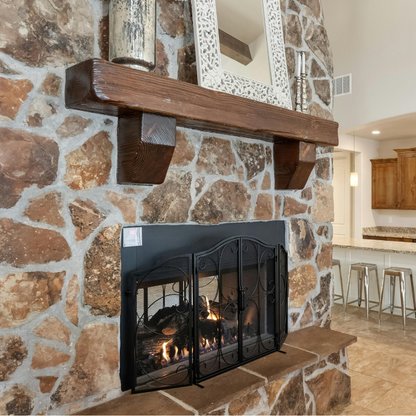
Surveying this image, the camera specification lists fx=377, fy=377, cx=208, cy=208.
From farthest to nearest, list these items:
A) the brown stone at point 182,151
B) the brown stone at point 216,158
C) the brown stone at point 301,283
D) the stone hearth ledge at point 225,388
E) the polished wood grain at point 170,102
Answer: the brown stone at point 301,283 → the brown stone at point 216,158 → the brown stone at point 182,151 → the stone hearth ledge at point 225,388 → the polished wood grain at point 170,102

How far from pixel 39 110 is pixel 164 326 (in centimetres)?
106

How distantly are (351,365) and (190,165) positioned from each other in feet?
7.79

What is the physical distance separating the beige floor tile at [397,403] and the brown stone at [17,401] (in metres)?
Answer: 2.10

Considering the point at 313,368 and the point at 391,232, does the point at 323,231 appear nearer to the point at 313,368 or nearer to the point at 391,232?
the point at 313,368

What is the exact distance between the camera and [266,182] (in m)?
2.20

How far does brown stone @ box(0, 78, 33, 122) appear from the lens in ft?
4.17

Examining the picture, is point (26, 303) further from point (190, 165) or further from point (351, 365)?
point (351, 365)

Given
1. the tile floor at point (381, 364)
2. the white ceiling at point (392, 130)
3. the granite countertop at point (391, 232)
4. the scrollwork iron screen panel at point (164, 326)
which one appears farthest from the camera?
the granite countertop at point (391, 232)

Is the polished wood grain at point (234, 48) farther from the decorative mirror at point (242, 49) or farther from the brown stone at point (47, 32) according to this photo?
the brown stone at point (47, 32)

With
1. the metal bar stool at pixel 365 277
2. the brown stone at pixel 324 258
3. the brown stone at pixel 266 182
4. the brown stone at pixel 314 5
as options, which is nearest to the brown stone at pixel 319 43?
the brown stone at pixel 314 5

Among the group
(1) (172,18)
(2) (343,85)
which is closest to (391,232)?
(2) (343,85)

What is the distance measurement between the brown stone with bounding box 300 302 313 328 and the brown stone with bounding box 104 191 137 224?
141cm

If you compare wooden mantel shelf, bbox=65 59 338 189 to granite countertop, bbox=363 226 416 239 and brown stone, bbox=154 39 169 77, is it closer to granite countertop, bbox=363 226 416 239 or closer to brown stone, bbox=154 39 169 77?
brown stone, bbox=154 39 169 77

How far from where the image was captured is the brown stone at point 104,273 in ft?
4.85
